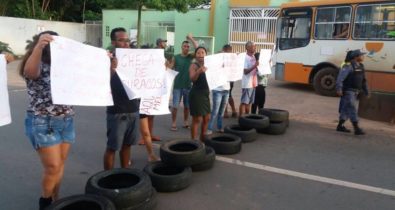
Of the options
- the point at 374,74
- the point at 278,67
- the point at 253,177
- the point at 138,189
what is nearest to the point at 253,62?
the point at 253,177

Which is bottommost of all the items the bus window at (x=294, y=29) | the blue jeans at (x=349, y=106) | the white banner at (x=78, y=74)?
the blue jeans at (x=349, y=106)

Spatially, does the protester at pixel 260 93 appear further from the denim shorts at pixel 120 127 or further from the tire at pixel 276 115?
the denim shorts at pixel 120 127

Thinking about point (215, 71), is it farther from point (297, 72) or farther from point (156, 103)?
point (297, 72)

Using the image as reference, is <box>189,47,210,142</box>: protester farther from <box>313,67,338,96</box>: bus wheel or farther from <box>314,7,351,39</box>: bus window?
<box>314,7,351,39</box>: bus window

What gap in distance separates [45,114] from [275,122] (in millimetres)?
5318

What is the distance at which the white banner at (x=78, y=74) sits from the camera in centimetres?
325

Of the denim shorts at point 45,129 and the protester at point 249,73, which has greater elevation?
the protester at point 249,73

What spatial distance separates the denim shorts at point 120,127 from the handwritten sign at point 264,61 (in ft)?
13.8

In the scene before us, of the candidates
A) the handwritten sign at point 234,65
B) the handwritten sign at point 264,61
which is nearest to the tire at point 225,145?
Answer: the handwritten sign at point 234,65

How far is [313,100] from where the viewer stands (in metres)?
12.1

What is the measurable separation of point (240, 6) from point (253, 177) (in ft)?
58.3

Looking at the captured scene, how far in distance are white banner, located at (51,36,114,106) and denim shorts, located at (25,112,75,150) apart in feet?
0.79

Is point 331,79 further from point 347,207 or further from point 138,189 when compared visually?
point 138,189

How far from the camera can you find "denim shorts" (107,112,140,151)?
14.2 ft
